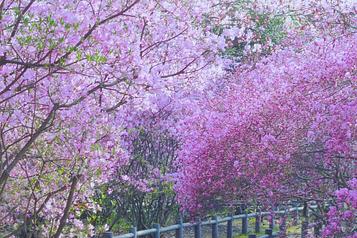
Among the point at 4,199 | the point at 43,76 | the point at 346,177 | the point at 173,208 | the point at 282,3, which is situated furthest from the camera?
the point at 282,3

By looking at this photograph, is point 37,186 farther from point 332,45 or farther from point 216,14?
point 216,14

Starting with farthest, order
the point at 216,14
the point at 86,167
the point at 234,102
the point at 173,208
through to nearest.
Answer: the point at 173,208 → the point at 216,14 → the point at 234,102 → the point at 86,167

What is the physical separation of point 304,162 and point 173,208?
4.37 m

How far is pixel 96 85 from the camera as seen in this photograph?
4.95 m

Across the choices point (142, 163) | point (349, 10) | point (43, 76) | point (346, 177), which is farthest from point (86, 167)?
point (142, 163)

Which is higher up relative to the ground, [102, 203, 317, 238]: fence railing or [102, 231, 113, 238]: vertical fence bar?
[102, 203, 317, 238]: fence railing

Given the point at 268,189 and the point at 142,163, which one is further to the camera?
the point at 142,163

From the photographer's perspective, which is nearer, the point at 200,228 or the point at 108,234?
the point at 108,234

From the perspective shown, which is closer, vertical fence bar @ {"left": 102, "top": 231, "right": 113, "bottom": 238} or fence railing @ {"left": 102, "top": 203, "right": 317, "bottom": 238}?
vertical fence bar @ {"left": 102, "top": 231, "right": 113, "bottom": 238}

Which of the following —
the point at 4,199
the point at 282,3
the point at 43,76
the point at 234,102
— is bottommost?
the point at 4,199

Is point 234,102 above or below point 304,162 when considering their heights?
above

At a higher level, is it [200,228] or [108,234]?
[200,228]

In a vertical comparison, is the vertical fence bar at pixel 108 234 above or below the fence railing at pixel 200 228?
below

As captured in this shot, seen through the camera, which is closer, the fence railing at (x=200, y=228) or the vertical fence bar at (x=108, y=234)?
the vertical fence bar at (x=108, y=234)
